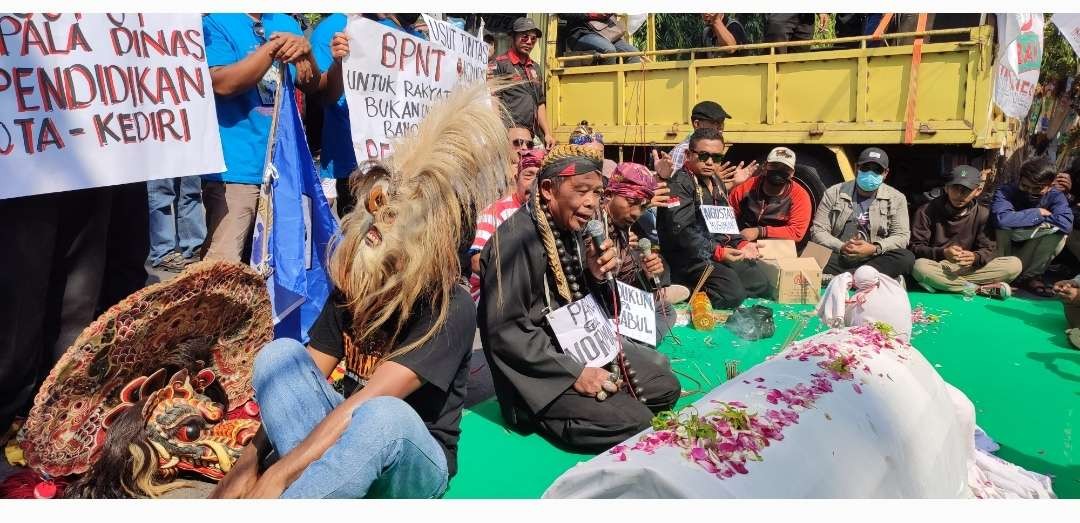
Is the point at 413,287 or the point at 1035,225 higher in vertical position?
the point at 413,287

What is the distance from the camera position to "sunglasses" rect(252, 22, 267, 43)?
3.88m

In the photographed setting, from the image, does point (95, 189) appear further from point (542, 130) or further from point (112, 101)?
point (542, 130)

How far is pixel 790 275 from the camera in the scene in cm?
598

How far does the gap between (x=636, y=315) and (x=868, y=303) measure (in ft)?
3.59

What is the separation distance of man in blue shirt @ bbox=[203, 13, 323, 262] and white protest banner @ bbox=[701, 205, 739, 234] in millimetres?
3277

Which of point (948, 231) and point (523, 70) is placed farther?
point (523, 70)

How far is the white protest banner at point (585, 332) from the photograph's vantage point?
3299 mm

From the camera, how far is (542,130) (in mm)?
8047

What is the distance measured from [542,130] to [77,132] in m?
5.48

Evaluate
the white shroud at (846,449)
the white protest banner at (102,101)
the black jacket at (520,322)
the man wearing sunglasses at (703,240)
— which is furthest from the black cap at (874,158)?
the white protest banner at (102,101)

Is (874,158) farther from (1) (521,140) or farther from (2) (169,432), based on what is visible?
(2) (169,432)

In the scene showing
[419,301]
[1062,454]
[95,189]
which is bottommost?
[1062,454]


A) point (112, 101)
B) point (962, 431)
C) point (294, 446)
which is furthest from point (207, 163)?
point (962, 431)

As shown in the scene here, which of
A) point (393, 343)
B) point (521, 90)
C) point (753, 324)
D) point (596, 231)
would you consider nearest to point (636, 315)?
point (596, 231)
